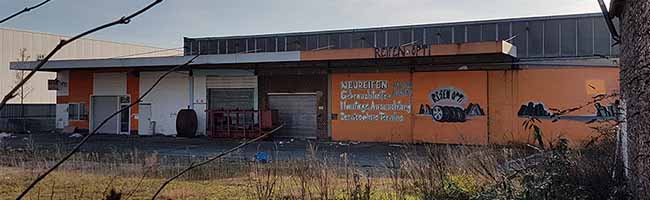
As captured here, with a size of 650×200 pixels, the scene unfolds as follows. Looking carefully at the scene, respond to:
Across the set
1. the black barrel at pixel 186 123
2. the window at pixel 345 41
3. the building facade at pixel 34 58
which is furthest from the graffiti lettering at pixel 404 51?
the building facade at pixel 34 58

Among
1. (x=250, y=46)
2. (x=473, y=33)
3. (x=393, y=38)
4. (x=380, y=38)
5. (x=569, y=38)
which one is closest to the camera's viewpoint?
(x=569, y=38)

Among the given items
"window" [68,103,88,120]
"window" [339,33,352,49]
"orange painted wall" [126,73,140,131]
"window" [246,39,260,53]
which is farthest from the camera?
"window" [68,103,88,120]

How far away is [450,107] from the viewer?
24.6 metres

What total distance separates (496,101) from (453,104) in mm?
1710

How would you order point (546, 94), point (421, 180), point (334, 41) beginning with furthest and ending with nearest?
point (334, 41), point (546, 94), point (421, 180)

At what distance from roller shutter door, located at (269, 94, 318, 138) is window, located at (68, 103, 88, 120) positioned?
36.2 ft

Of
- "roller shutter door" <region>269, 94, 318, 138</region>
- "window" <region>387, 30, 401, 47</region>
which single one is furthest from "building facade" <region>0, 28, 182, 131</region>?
"window" <region>387, 30, 401, 47</region>

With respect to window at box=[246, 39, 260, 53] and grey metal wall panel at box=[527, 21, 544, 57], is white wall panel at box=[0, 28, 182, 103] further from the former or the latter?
grey metal wall panel at box=[527, 21, 544, 57]

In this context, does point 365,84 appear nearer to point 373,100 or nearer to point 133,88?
point 373,100

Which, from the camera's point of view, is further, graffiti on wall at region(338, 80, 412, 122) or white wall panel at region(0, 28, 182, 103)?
white wall panel at region(0, 28, 182, 103)

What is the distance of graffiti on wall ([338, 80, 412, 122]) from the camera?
25391 millimetres

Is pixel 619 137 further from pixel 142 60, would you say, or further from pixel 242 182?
pixel 142 60

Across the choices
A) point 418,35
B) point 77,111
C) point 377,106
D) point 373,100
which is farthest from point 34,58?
point 418,35

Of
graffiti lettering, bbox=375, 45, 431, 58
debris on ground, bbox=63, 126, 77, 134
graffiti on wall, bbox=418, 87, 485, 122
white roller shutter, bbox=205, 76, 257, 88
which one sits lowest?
debris on ground, bbox=63, 126, 77, 134
